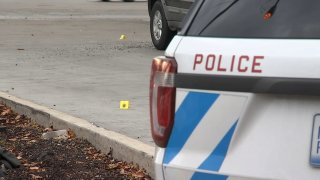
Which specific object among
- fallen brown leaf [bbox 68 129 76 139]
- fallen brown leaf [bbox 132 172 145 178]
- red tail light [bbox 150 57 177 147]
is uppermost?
red tail light [bbox 150 57 177 147]

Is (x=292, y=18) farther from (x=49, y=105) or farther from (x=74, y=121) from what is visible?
(x=49, y=105)

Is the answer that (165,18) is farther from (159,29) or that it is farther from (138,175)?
(138,175)

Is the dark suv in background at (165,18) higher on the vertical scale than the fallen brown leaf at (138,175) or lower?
lower

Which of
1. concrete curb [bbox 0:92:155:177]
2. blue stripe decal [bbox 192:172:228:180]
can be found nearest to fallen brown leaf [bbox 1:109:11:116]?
concrete curb [bbox 0:92:155:177]

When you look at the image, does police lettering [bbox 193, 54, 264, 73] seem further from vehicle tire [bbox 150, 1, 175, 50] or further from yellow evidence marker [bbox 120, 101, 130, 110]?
vehicle tire [bbox 150, 1, 175, 50]

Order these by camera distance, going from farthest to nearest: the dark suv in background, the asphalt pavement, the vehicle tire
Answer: the vehicle tire < the dark suv in background < the asphalt pavement

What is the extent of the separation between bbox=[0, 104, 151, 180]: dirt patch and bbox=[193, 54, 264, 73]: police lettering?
2.71 meters

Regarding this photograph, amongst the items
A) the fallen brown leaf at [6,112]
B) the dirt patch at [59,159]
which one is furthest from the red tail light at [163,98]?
the fallen brown leaf at [6,112]

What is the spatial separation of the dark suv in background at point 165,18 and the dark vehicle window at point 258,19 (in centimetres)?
852

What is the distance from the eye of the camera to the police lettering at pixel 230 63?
109 inches

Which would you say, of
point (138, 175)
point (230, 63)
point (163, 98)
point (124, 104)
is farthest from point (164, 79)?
point (124, 104)

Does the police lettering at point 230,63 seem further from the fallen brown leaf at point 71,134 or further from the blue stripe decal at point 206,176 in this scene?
the fallen brown leaf at point 71,134

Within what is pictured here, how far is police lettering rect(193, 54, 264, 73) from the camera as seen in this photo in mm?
2771

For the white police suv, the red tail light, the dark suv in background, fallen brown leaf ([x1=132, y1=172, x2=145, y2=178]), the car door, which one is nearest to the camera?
the white police suv
